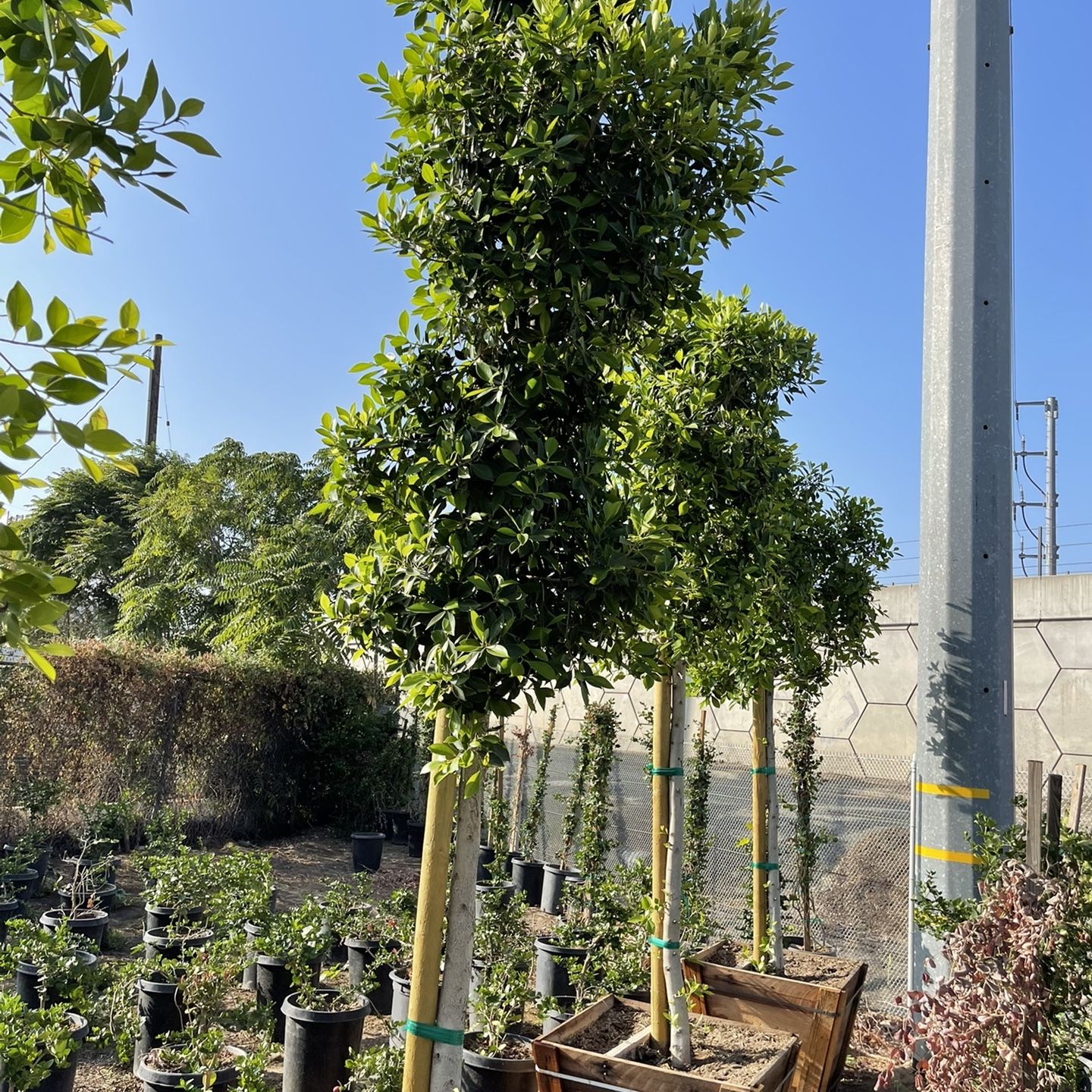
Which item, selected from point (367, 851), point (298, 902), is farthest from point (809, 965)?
point (367, 851)

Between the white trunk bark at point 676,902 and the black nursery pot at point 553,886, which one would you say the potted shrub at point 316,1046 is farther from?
the black nursery pot at point 553,886

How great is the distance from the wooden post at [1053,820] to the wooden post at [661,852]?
145 centimetres

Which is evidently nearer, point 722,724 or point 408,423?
point 408,423

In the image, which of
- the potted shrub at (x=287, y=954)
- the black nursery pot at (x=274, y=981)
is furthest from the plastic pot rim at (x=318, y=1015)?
the black nursery pot at (x=274, y=981)

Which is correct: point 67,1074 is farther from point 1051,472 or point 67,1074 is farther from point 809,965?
point 1051,472

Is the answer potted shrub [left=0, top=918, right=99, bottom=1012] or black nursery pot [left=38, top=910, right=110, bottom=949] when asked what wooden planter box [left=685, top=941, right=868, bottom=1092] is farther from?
black nursery pot [left=38, top=910, right=110, bottom=949]

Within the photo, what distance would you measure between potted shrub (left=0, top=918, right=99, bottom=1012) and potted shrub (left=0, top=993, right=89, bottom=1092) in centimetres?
53

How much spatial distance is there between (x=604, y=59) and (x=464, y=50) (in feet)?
1.26

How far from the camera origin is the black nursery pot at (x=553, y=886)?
827 centimetres

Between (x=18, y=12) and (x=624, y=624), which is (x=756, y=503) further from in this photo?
(x=18, y=12)

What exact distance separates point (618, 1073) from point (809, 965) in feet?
6.86

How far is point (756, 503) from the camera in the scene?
3.96 meters

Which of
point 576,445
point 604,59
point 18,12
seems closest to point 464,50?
point 604,59

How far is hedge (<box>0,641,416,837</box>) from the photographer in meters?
8.62
